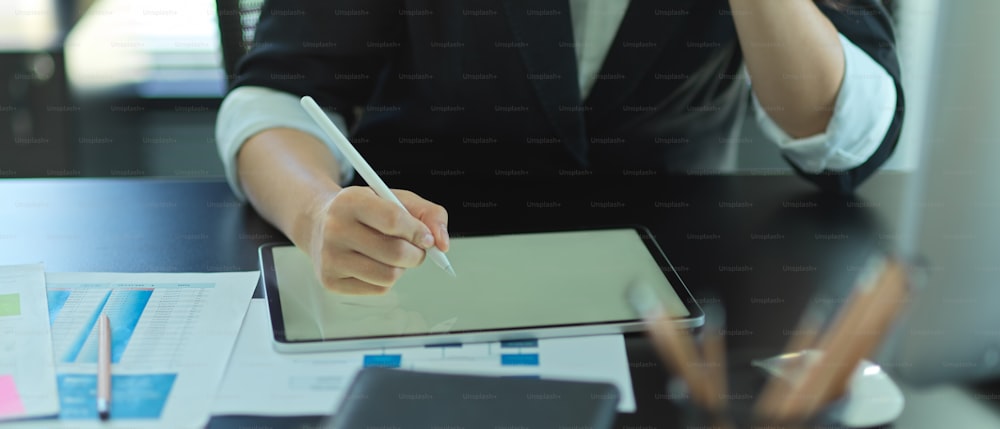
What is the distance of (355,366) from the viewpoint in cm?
66

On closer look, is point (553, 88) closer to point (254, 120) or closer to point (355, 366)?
point (254, 120)

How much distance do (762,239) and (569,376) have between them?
0.37 meters

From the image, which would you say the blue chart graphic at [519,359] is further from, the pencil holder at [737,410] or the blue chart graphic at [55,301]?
the blue chart graphic at [55,301]

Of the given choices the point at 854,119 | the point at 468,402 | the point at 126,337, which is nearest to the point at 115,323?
the point at 126,337

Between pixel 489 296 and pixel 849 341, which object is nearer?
pixel 849 341

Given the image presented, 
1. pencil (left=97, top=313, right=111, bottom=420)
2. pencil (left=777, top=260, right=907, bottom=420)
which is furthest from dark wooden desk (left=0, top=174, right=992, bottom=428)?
pencil (left=777, top=260, right=907, bottom=420)

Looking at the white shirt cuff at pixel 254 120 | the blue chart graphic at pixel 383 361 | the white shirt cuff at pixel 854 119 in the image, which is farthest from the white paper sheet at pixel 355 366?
the white shirt cuff at pixel 854 119

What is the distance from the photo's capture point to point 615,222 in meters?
0.96

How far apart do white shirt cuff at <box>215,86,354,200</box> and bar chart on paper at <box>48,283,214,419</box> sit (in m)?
0.26

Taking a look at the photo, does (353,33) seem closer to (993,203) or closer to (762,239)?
(762,239)

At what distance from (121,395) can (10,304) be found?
0.20 meters

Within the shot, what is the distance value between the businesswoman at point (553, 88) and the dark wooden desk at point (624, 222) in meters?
0.06

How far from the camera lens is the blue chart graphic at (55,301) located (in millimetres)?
729

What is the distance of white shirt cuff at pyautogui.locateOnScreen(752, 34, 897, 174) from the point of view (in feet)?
3.46
